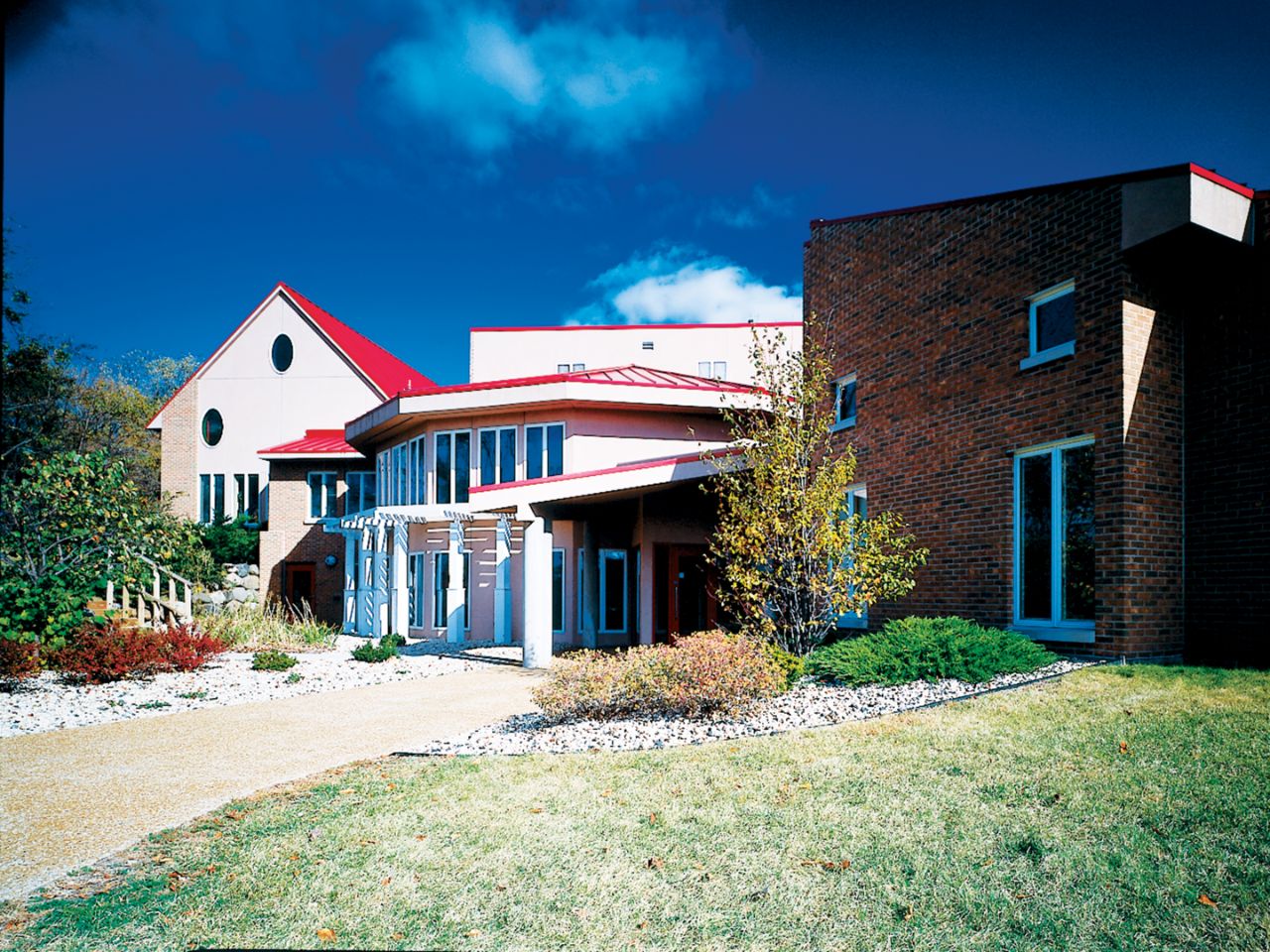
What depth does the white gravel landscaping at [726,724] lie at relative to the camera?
816 centimetres

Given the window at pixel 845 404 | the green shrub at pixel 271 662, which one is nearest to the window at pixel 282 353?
the green shrub at pixel 271 662

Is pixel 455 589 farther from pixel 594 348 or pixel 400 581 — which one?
pixel 594 348

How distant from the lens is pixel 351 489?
28516 millimetres

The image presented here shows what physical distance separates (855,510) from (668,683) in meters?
6.84

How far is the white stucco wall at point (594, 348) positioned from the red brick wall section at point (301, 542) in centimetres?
1355

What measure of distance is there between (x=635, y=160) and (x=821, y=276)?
5.37m

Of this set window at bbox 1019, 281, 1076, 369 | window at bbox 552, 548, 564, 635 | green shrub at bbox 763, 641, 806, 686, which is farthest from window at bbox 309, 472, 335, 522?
window at bbox 1019, 281, 1076, 369

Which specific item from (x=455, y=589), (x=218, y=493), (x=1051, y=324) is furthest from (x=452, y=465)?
(x=218, y=493)

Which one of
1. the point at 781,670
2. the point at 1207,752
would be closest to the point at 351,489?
the point at 781,670

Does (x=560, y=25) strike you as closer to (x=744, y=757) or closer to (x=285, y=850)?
(x=744, y=757)

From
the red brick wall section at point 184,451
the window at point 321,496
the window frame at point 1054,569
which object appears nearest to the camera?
the window frame at point 1054,569

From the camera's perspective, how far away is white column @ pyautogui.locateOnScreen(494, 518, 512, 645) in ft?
64.7

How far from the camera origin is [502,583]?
19.7 m

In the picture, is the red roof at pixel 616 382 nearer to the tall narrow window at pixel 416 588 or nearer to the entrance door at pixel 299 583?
the tall narrow window at pixel 416 588
